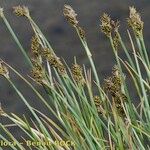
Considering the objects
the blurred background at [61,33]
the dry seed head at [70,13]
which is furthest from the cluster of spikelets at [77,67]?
the blurred background at [61,33]

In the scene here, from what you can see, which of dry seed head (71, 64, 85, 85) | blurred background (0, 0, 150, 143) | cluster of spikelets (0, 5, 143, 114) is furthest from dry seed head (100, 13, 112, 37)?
blurred background (0, 0, 150, 143)

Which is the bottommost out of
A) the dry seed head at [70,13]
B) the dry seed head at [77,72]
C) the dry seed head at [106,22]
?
the dry seed head at [77,72]

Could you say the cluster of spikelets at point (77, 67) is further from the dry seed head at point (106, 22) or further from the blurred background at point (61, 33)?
the blurred background at point (61, 33)

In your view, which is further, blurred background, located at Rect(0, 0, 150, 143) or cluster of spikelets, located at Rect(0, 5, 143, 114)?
blurred background, located at Rect(0, 0, 150, 143)

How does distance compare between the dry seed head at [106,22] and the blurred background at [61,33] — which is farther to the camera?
the blurred background at [61,33]

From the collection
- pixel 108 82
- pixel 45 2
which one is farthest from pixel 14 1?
pixel 108 82

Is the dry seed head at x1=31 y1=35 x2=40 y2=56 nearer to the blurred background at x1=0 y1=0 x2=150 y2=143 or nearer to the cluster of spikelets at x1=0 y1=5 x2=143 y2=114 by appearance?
the cluster of spikelets at x1=0 y1=5 x2=143 y2=114

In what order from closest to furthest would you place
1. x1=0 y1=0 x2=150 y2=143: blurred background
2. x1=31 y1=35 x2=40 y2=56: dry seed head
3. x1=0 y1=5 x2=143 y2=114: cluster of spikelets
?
x1=0 y1=5 x2=143 y2=114: cluster of spikelets < x1=31 y1=35 x2=40 y2=56: dry seed head < x1=0 y1=0 x2=150 y2=143: blurred background

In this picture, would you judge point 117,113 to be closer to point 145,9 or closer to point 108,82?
point 108,82
